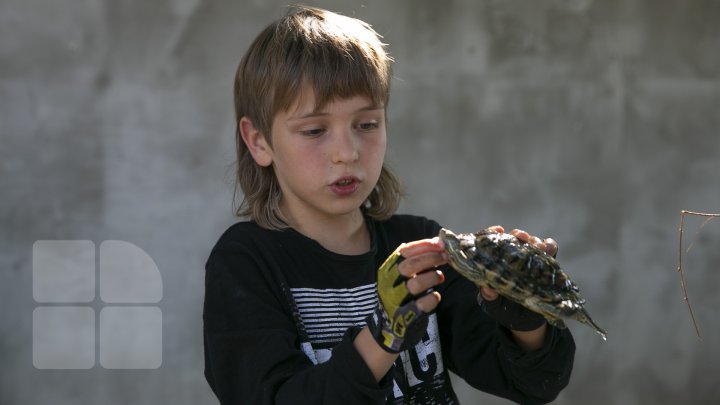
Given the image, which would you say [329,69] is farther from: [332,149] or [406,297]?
[406,297]

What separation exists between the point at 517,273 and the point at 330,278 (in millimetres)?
477

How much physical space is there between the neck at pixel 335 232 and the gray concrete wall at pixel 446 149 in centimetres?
163

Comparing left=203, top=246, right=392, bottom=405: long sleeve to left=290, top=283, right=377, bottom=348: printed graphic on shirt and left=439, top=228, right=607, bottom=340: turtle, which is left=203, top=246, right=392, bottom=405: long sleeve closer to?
left=290, top=283, right=377, bottom=348: printed graphic on shirt

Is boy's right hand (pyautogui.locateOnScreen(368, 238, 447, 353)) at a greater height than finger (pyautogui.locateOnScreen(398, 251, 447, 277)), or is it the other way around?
finger (pyautogui.locateOnScreen(398, 251, 447, 277))

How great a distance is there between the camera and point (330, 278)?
2.19 meters

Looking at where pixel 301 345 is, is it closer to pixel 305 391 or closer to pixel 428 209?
pixel 305 391

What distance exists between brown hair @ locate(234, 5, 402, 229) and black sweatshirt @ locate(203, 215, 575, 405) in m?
0.14

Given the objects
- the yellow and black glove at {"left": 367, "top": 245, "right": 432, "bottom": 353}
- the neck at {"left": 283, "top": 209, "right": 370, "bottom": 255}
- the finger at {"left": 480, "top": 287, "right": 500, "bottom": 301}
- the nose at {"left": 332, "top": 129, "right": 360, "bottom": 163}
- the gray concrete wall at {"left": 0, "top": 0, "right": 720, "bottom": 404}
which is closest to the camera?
the yellow and black glove at {"left": 367, "top": 245, "right": 432, "bottom": 353}

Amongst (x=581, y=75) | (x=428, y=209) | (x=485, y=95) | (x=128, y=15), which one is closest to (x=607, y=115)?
(x=581, y=75)

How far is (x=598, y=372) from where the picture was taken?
13.5 feet

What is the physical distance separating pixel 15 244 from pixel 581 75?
2315mm

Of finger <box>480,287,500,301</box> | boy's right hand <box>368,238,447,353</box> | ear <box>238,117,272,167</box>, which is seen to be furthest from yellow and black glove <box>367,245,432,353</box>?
ear <box>238,117,272,167</box>

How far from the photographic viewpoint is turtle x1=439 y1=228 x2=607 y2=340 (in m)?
1.85
